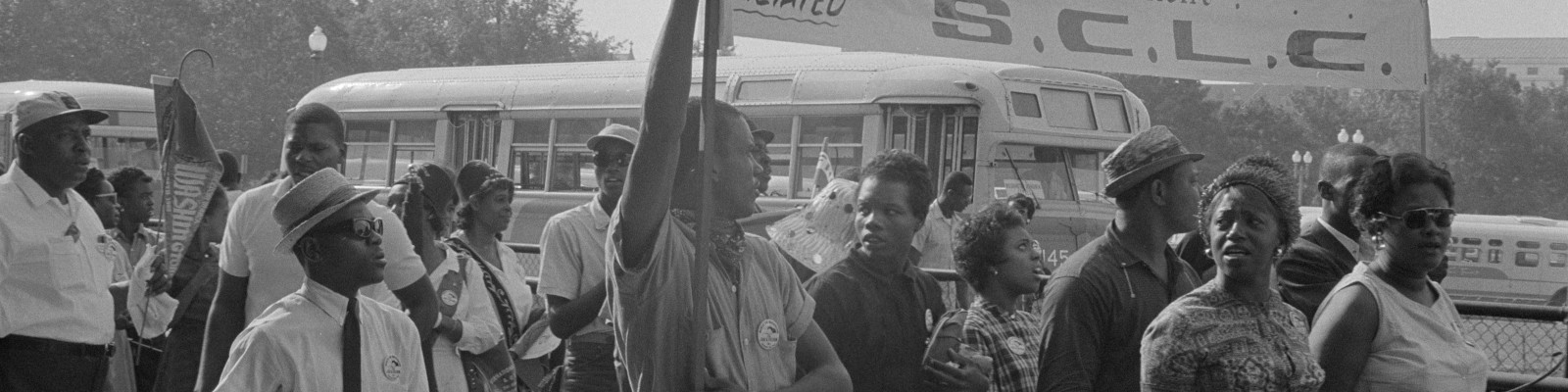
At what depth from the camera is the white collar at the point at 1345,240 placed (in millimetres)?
5070

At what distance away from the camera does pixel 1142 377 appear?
360cm

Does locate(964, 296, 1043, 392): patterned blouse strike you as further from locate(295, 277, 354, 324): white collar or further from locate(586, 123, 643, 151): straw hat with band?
locate(295, 277, 354, 324): white collar

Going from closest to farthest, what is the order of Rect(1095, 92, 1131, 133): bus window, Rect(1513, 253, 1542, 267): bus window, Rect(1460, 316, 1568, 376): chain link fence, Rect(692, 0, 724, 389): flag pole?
Rect(692, 0, 724, 389): flag pole
Rect(1460, 316, 1568, 376): chain link fence
Rect(1095, 92, 1131, 133): bus window
Rect(1513, 253, 1542, 267): bus window

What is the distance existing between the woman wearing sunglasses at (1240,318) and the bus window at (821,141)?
1092 cm

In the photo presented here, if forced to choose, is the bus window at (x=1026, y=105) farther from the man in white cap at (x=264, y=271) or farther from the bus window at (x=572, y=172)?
the man in white cap at (x=264, y=271)

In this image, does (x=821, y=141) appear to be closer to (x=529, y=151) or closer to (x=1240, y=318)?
(x=529, y=151)

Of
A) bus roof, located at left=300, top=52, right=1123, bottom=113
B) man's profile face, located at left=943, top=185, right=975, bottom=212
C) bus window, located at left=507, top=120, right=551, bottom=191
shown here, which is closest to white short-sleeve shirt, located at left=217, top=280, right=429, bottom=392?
man's profile face, located at left=943, top=185, right=975, bottom=212

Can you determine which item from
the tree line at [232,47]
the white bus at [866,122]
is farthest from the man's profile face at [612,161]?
the tree line at [232,47]

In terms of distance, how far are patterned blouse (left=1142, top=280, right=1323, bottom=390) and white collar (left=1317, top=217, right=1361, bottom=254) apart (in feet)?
5.06

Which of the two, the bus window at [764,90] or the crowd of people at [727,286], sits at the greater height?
the bus window at [764,90]

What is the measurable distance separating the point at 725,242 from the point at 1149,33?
238 centimetres

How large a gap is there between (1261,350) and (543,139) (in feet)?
46.2

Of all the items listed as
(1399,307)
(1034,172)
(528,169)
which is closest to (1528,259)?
(1034,172)

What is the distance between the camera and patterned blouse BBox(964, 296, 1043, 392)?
4.33m
